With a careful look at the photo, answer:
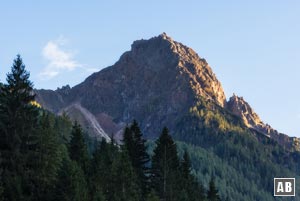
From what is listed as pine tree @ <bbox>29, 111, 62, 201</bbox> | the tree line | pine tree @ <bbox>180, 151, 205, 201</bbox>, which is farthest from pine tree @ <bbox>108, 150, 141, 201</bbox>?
pine tree @ <bbox>180, 151, 205, 201</bbox>

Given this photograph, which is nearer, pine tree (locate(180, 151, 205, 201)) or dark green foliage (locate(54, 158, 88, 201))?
dark green foliage (locate(54, 158, 88, 201))

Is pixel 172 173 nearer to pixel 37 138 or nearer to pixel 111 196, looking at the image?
pixel 111 196

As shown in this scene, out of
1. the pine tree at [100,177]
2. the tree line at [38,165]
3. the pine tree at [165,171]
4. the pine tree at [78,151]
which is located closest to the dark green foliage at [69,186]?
the tree line at [38,165]

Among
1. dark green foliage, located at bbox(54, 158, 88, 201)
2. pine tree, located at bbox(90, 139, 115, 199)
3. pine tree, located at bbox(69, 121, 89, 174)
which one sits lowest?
dark green foliage, located at bbox(54, 158, 88, 201)

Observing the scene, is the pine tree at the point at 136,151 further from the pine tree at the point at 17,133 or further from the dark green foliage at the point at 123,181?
the pine tree at the point at 17,133

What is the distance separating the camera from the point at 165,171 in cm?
8544

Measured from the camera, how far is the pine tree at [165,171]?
8519 cm


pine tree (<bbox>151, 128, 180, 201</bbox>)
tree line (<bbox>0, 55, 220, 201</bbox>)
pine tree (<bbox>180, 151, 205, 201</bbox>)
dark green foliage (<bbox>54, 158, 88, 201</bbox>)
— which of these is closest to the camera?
dark green foliage (<bbox>54, 158, 88, 201</bbox>)

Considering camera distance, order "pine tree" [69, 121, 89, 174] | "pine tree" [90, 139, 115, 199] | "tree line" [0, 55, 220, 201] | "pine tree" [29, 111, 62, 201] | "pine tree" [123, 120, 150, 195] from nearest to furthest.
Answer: "tree line" [0, 55, 220, 201], "pine tree" [29, 111, 62, 201], "pine tree" [90, 139, 115, 199], "pine tree" [69, 121, 89, 174], "pine tree" [123, 120, 150, 195]

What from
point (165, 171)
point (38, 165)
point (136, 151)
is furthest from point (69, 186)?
point (165, 171)

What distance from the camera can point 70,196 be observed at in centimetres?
5484

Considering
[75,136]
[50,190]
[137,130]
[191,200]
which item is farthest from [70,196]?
[191,200]

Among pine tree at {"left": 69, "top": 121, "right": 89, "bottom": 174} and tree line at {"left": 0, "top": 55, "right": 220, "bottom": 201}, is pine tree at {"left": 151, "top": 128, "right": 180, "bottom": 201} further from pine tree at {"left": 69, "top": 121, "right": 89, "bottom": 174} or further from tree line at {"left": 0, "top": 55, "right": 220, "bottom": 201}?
pine tree at {"left": 69, "top": 121, "right": 89, "bottom": 174}

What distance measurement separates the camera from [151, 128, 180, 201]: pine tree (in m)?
85.2
